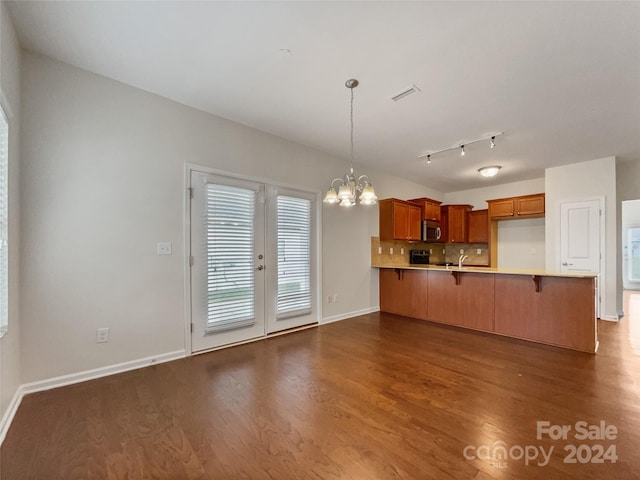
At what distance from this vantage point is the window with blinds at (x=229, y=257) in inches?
127

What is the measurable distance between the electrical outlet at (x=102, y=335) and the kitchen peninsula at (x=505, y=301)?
13.5 ft

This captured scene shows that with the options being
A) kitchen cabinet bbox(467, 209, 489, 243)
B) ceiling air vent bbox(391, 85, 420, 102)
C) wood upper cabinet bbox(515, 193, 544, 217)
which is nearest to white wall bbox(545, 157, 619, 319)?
wood upper cabinet bbox(515, 193, 544, 217)

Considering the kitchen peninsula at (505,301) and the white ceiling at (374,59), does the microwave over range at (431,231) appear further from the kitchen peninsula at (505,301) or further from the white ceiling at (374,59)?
the white ceiling at (374,59)

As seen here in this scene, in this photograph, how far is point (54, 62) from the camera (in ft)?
7.80

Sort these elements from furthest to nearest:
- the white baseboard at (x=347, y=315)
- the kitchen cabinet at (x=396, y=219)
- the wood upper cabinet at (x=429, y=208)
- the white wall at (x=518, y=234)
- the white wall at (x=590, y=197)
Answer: the wood upper cabinet at (x=429, y=208), the white wall at (x=518, y=234), the kitchen cabinet at (x=396, y=219), the white wall at (x=590, y=197), the white baseboard at (x=347, y=315)

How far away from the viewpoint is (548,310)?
3461 millimetres

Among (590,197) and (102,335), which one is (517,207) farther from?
(102,335)

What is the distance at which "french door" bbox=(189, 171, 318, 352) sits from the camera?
315 centimetres

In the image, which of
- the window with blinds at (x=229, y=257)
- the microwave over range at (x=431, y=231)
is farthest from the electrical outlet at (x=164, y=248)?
the microwave over range at (x=431, y=231)

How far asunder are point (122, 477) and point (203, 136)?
3.07 metres

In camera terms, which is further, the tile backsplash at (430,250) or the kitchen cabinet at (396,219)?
the tile backsplash at (430,250)

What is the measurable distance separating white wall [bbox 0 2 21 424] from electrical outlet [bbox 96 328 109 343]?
498 millimetres

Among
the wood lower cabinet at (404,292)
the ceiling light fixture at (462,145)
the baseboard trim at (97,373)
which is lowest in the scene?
the baseboard trim at (97,373)

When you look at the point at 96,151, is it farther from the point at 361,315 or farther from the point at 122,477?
the point at 361,315
